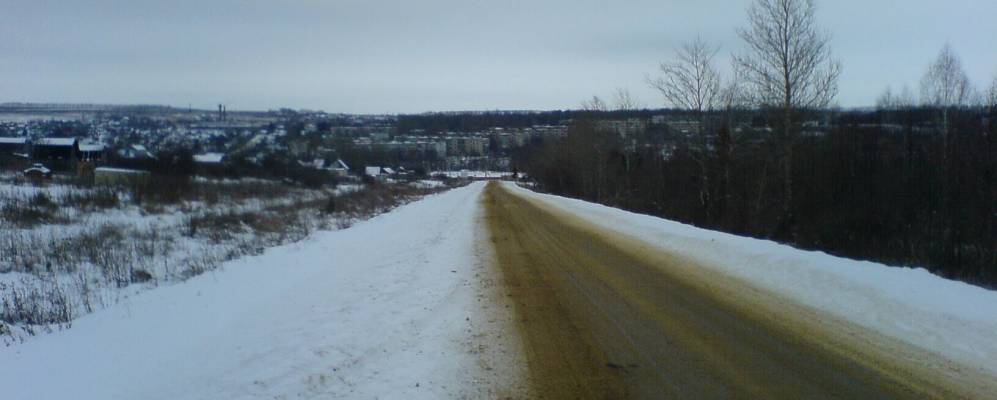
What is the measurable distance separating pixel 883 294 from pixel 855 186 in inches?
1268

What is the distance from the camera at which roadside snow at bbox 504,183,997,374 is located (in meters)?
7.00

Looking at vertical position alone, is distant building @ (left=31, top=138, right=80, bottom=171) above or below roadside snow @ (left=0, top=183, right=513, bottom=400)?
above

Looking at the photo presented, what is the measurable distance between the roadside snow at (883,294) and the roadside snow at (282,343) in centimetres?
430

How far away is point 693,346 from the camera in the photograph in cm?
701

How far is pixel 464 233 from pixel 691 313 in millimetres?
11715

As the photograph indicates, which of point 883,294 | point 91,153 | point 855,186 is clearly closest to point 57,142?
point 91,153

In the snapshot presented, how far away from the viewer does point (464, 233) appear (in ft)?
64.9

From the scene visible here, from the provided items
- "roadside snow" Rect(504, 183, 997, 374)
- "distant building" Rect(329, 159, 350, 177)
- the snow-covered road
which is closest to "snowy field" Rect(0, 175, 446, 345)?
the snow-covered road

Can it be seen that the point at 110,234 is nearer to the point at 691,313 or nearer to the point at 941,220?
the point at 691,313

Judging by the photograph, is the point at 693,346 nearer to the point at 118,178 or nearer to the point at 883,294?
the point at 883,294

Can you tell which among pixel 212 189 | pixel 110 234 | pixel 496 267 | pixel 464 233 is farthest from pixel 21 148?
pixel 496 267

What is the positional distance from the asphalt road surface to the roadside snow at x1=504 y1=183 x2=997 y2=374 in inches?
15.0

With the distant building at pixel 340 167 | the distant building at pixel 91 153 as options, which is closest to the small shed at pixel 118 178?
the distant building at pixel 91 153

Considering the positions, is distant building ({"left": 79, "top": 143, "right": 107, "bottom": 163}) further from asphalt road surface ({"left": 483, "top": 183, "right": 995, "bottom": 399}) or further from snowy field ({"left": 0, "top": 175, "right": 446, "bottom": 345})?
asphalt road surface ({"left": 483, "top": 183, "right": 995, "bottom": 399})
